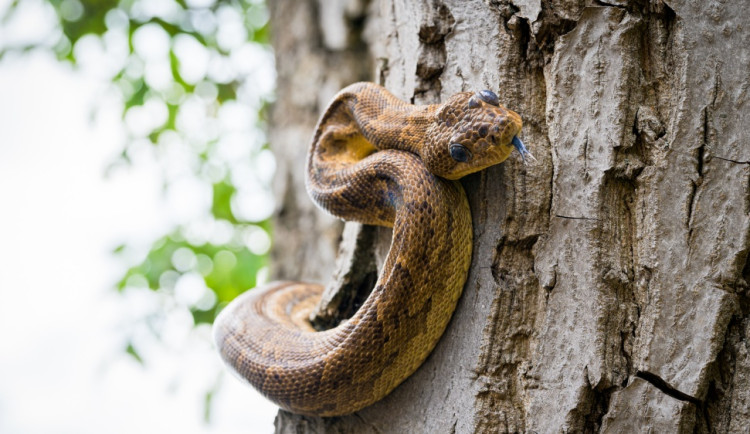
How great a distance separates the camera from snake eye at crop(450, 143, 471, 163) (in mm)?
1864

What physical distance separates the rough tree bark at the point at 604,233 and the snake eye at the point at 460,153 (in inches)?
6.8

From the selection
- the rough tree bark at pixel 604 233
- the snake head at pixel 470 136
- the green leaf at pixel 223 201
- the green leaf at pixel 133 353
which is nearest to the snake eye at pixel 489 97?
the snake head at pixel 470 136

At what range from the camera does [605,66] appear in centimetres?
187

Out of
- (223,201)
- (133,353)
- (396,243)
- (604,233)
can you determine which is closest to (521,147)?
(604,233)

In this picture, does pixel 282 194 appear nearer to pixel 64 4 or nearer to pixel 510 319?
pixel 64 4

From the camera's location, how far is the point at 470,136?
184cm

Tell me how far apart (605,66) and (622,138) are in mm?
243

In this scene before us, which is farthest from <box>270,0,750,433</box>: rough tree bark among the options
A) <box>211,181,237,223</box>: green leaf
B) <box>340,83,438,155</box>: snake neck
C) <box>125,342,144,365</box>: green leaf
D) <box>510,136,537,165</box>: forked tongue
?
<box>211,181,237,223</box>: green leaf

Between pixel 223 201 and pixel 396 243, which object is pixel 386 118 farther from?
pixel 223 201

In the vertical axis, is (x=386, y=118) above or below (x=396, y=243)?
above

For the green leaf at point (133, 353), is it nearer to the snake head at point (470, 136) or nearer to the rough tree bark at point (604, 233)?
the rough tree bark at point (604, 233)

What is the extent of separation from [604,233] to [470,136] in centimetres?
50

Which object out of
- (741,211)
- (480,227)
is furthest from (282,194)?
(741,211)

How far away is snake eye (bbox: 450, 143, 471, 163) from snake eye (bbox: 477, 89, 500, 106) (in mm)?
171
